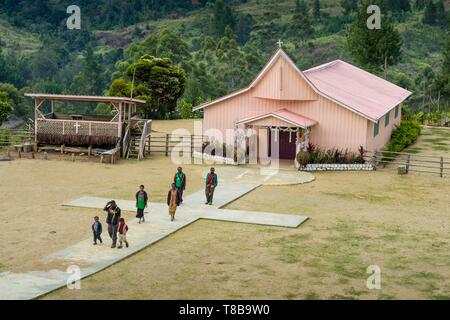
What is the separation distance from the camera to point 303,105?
34.8m

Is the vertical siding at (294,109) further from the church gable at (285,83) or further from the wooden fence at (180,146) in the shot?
the wooden fence at (180,146)

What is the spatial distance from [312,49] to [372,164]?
3076 inches

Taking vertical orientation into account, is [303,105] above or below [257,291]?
above

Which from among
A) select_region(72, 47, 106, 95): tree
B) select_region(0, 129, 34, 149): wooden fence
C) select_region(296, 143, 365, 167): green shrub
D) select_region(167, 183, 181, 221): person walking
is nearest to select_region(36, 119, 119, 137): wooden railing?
select_region(0, 129, 34, 149): wooden fence

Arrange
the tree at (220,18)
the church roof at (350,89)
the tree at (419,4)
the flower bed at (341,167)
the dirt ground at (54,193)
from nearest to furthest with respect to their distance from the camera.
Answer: the dirt ground at (54,193) → the flower bed at (341,167) → the church roof at (350,89) → the tree at (220,18) → the tree at (419,4)

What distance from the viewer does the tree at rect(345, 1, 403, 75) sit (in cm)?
6344

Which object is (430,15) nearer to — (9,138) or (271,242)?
(9,138)

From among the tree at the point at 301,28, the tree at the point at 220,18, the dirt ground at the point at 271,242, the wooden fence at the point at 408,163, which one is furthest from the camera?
the tree at the point at 220,18

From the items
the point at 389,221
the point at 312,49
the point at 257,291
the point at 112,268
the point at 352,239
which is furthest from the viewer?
the point at 312,49

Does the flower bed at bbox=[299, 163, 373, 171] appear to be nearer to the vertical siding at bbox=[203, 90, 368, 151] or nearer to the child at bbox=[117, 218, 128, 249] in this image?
the vertical siding at bbox=[203, 90, 368, 151]

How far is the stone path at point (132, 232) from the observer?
1509 centimetres

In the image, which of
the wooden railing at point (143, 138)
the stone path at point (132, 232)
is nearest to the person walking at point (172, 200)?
the stone path at point (132, 232)

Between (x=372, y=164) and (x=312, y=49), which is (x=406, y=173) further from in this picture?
(x=312, y=49)

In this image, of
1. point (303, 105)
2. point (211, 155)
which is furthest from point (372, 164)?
point (211, 155)
